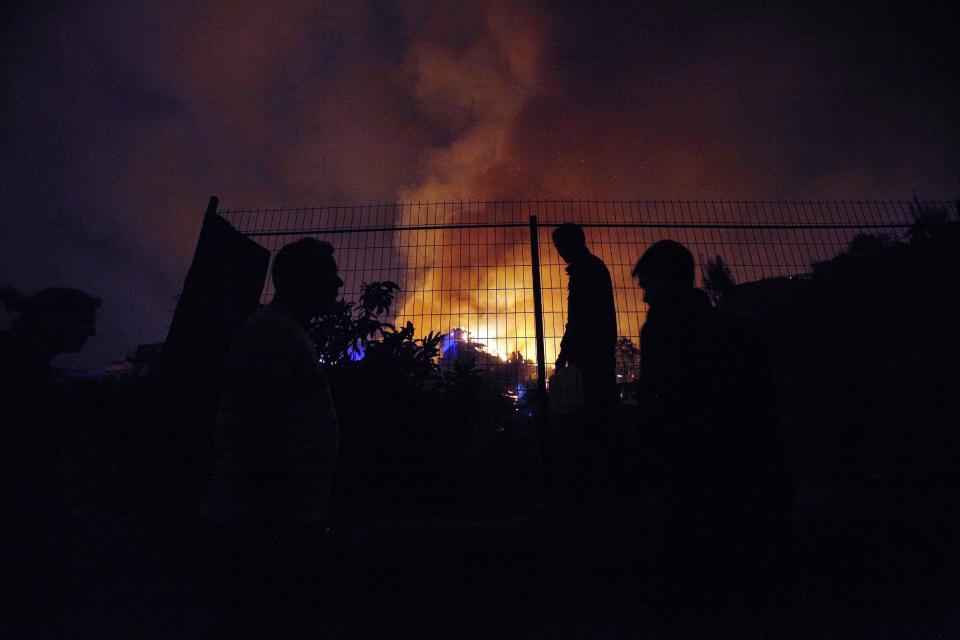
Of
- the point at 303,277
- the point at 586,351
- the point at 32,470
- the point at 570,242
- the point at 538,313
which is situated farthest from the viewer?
the point at 538,313

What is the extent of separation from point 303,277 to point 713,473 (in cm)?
168

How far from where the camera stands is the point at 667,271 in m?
1.52

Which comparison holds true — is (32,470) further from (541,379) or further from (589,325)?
(589,325)

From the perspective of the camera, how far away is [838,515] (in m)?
2.39

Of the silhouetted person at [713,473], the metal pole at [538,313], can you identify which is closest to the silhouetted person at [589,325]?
the metal pole at [538,313]

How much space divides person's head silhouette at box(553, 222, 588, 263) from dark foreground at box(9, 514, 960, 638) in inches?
80.5

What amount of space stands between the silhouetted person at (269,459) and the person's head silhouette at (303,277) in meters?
0.08

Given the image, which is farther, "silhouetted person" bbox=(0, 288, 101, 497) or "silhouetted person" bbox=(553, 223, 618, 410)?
"silhouetted person" bbox=(553, 223, 618, 410)

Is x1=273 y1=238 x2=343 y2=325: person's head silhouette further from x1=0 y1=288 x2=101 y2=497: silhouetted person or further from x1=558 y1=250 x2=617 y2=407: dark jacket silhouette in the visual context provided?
x1=558 y1=250 x2=617 y2=407: dark jacket silhouette

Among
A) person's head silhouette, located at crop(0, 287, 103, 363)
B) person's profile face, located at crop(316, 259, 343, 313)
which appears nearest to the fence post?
person's profile face, located at crop(316, 259, 343, 313)

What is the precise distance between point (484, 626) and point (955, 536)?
9.40 feet

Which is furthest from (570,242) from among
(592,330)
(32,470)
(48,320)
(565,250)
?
(32,470)

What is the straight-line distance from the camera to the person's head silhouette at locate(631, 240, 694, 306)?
150 cm

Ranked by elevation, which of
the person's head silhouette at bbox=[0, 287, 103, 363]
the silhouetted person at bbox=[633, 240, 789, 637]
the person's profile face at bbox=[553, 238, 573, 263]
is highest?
the person's profile face at bbox=[553, 238, 573, 263]
